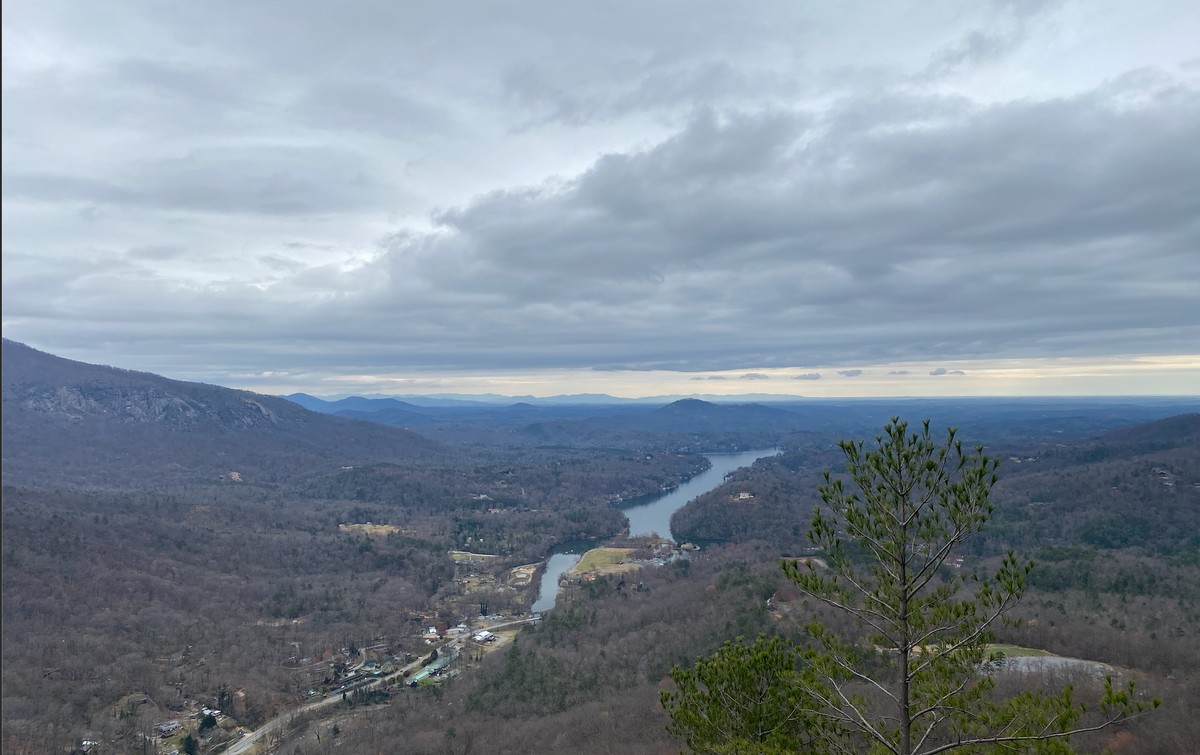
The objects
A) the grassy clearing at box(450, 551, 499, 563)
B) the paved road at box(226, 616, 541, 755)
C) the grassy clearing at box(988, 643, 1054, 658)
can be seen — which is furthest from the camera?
the grassy clearing at box(450, 551, 499, 563)

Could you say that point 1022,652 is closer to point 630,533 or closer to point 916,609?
point 916,609

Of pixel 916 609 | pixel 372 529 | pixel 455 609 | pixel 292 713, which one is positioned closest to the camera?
pixel 916 609

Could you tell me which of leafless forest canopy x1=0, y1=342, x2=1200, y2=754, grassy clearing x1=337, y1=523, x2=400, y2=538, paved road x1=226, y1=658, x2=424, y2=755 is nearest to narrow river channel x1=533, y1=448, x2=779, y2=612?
leafless forest canopy x1=0, y1=342, x2=1200, y2=754

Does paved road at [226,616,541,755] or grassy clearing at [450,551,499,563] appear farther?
grassy clearing at [450,551,499,563]

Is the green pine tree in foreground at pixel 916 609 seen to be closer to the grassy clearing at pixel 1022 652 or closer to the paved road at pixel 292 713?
the grassy clearing at pixel 1022 652

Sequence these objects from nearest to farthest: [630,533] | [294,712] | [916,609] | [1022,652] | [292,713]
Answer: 1. [916,609]
2. [1022,652]
3. [292,713]
4. [294,712]
5. [630,533]

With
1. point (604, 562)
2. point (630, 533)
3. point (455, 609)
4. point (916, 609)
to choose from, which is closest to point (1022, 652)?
point (916, 609)

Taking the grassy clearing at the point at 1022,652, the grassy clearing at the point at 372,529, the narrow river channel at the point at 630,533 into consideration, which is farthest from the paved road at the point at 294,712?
the grassy clearing at the point at 372,529

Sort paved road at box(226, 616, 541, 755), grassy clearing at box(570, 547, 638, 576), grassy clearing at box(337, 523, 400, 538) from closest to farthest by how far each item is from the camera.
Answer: paved road at box(226, 616, 541, 755), grassy clearing at box(570, 547, 638, 576), grassy clearing at box(337, 523, 400, 538)

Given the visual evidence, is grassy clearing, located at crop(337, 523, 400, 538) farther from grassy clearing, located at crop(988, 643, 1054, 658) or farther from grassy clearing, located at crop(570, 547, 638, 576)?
grassy clearing, located at crop(988, 643, 1054, 658)
